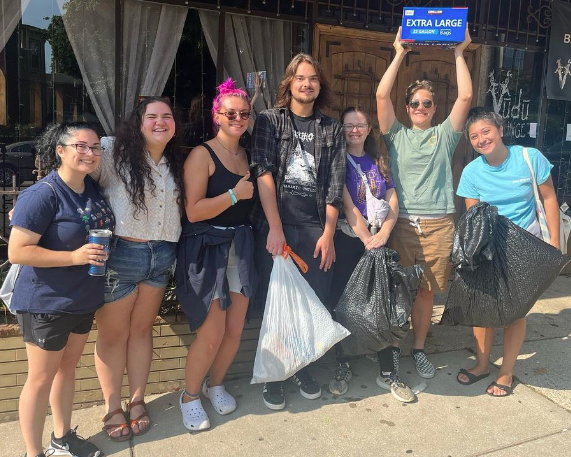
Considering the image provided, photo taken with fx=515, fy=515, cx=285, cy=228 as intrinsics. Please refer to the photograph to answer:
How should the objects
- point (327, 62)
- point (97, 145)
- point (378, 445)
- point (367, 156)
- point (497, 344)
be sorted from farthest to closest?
1. point (327, 62)
2. point (497, 344)
3. point (367, 156)
4. point (378, 445)
5. point (97, 145)

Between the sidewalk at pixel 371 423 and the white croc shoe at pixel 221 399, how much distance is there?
0.04 meters

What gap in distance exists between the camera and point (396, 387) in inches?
127

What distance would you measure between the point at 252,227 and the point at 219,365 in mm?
840

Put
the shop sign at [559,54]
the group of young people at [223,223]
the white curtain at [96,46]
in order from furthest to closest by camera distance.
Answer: the shop sign at [559,54]
the white curtain at [96,46]
the group of young people at [223,223]

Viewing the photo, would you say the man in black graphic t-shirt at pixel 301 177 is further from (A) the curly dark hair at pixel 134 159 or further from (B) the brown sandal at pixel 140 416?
(B) the brown sandal at pixel 140 416

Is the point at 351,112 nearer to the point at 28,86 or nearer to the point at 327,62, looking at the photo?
the point at 327,62

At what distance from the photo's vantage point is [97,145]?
7.71 ft

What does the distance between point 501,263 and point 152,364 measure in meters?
2.19

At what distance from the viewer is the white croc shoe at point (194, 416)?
9.27ft

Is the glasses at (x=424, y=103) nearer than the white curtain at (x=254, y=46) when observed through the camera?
Yes

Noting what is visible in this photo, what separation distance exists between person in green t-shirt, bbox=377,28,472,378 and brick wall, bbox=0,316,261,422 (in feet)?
3.85

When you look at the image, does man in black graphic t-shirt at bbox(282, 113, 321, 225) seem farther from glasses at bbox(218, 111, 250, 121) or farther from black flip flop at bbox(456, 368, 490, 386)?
black flip flop at bbox(456, 368, 490, 386)

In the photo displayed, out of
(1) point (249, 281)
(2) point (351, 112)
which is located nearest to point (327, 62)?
(2) point (351, 112)

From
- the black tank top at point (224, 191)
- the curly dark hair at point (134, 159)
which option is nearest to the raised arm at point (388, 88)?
the black tank top at point (224, 191)
